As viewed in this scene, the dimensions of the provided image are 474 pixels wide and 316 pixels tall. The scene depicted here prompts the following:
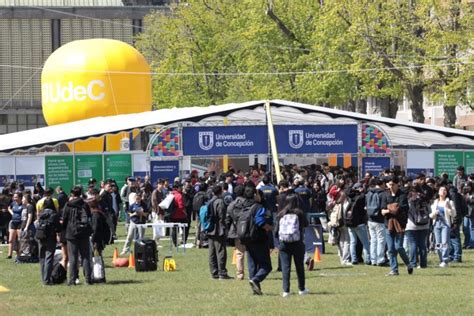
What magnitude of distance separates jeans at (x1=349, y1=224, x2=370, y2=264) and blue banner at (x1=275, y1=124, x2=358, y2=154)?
1033cm

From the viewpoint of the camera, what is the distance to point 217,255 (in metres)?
22.3

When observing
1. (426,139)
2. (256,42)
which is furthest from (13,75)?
(426,139)

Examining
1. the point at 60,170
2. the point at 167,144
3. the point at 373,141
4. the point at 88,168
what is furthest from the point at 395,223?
the point at 88,168

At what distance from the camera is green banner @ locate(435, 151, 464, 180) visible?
4169 cm

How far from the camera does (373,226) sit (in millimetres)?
23750

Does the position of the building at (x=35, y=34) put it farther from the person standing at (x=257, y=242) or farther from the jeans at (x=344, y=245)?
the person standing at (x=257, y=242)

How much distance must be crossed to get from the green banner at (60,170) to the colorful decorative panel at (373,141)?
1189 cm

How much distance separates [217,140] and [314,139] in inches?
102

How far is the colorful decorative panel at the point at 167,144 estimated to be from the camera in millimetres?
35500

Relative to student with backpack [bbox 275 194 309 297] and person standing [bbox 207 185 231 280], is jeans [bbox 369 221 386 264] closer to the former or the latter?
person standing [bbox 207 185 231 280]

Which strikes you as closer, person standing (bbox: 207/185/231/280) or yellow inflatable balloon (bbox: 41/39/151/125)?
person standing (bbox: 207/185/231/280)

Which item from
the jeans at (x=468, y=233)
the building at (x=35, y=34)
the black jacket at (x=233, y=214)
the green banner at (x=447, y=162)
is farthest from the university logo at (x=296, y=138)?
the building at (x=35, y=34)

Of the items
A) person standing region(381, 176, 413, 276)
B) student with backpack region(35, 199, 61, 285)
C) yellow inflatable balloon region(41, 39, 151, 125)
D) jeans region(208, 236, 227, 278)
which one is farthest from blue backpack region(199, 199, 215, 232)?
yellow inflatable balloon region(41, 39, 151, 125)

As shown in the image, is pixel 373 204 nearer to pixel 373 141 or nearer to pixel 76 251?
pixel 76 251
